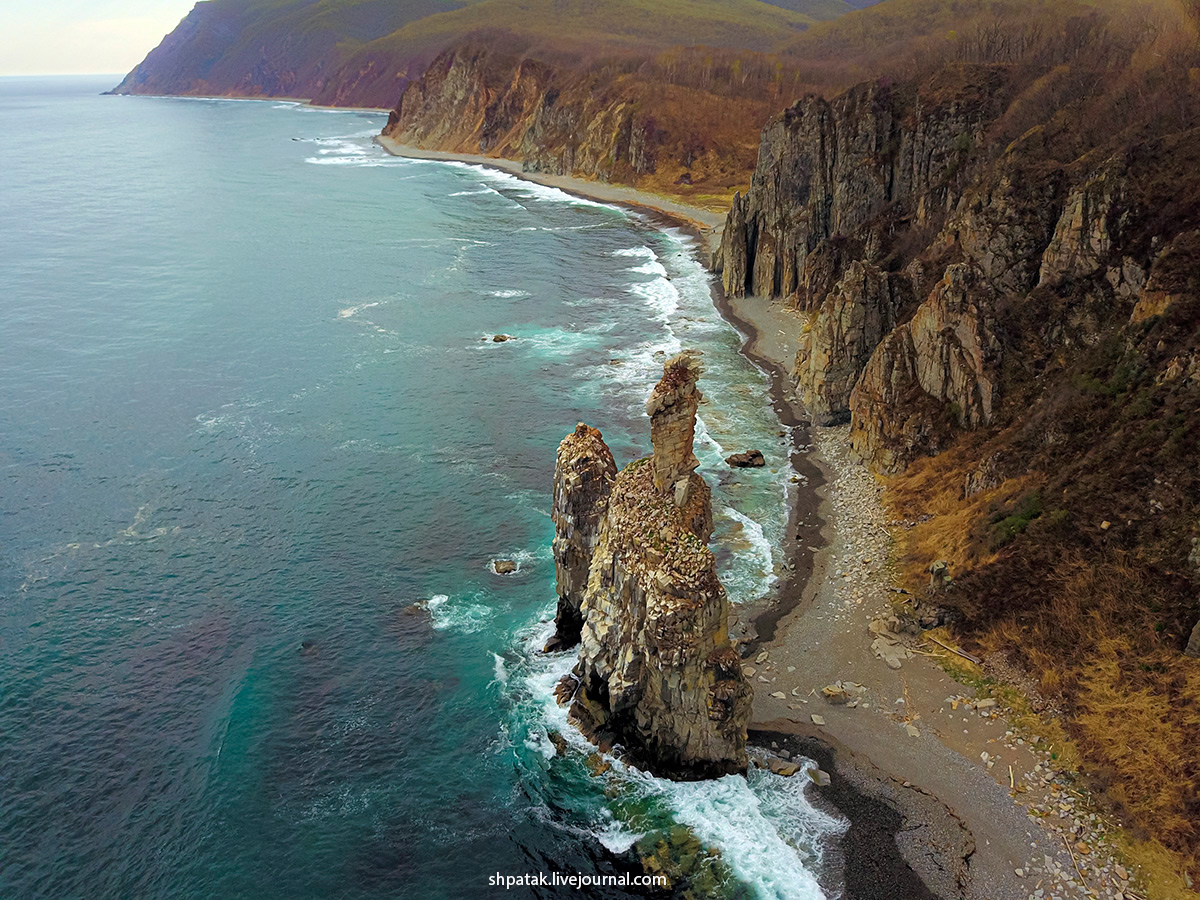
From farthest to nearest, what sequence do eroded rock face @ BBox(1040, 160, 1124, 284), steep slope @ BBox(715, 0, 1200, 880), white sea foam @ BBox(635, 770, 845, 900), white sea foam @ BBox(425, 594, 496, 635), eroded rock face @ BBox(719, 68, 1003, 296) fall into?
1. eroded rock face @ BBox(719, 68, 1003, 296)
2. eroded rock face @ BBox(1040, 160, 1124, 284)
3. white sea foam @ BBox(425, 594, 496, 635)
4. steep slope @ BBox(715, 0, 1200, 880)
5. white sea foam @ BBox(635, 770, 845, 900)

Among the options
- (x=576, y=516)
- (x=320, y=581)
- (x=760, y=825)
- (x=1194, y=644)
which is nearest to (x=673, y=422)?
(x=576, y=516)

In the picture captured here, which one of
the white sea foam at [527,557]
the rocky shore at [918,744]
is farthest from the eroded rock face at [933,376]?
the white sea foam at [527,557]

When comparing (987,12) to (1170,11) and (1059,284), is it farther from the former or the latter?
(1059,284)

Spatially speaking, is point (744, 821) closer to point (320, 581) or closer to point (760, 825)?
point (760, 825)

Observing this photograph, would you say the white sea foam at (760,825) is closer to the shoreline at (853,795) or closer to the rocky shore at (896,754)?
the shoreline at (853,795)

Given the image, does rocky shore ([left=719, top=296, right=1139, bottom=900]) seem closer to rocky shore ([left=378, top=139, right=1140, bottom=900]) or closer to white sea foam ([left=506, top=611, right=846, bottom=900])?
rocky shore ([left=378, top=139, right=1140, bottom=900])

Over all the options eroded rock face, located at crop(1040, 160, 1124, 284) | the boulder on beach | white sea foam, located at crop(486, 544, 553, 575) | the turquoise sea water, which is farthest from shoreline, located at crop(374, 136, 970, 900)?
eroded rock face, located at crop(1040, 160, 1124, 284)
